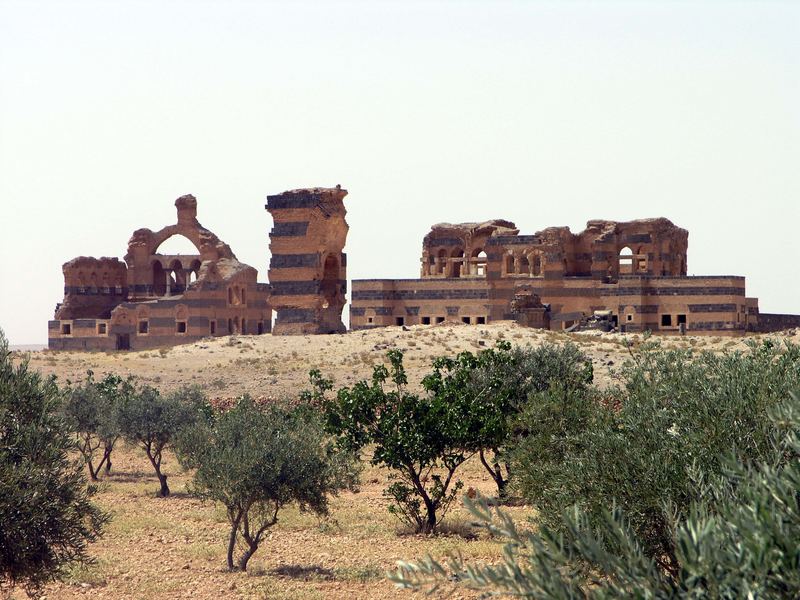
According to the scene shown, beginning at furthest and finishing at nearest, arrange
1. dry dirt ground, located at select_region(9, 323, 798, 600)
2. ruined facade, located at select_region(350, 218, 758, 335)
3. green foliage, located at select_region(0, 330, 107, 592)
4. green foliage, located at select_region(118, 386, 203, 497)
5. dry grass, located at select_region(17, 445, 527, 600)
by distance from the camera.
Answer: ruined facade, located at select_region(350, 218, 758, 335) → green foliage, located at select_region(118, 386, 203, 497) → dry dirt ground, located at select_region(9, 323, 798, 600) → dry grass, located at select_region(17, 445, 527, 600) → green foliage, located at select_region(0, 330, 107, 592)

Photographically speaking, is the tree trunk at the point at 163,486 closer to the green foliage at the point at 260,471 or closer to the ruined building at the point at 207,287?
the green foliage at the point at 260,471

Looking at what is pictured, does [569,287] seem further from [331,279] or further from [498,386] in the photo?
[498,386]

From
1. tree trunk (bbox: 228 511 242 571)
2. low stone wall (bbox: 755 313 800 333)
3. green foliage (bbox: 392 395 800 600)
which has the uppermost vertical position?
low stone wall (bbox: 755 313 800 333)

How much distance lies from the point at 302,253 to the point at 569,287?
62.3 feet

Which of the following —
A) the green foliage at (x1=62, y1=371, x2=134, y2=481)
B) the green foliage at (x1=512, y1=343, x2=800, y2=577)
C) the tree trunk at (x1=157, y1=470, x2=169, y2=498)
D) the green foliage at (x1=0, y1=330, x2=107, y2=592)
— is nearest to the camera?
the green foliage at (x1=512, y1=343, x2=800, y2=577)

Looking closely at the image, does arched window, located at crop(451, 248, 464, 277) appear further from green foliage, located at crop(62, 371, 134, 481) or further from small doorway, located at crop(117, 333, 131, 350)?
green foliage, located at crop(62, 371, 134, 481)

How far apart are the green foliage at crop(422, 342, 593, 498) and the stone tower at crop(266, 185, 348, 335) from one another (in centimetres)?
2949

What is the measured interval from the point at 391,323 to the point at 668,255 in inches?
725

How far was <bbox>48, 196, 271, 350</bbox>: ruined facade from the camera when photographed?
68812 millimetres

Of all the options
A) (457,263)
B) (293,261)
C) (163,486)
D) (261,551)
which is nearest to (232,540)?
(261,551)

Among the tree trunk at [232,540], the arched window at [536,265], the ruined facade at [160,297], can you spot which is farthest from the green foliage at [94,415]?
the arched window at [536,265]

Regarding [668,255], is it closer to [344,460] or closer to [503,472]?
[503,472]

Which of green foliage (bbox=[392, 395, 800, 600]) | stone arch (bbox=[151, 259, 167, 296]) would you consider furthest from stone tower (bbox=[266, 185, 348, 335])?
green foliage (bbox=[392, 395, 800, 600])

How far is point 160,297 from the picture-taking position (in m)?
74.2
